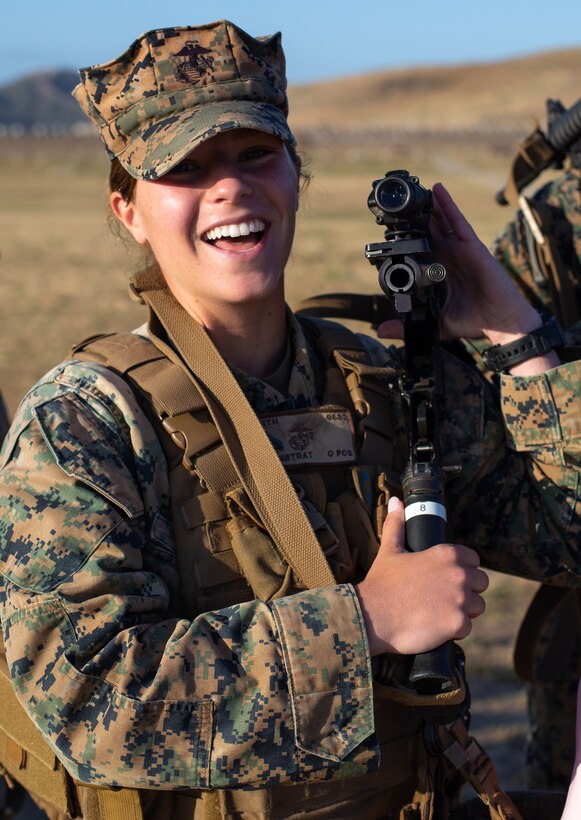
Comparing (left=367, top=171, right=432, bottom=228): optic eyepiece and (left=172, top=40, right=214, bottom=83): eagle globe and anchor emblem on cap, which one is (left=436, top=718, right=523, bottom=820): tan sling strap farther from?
(left=172, top=40, right=214, bottom=83): eagle globe and anchor emblem on cap

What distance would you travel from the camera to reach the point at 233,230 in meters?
2.38

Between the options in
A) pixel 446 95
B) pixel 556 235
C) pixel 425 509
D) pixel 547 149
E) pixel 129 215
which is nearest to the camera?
pixel 425 509

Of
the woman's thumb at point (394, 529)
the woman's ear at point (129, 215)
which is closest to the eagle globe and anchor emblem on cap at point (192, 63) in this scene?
the woman's ear at point (129, 215)

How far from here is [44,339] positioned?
1366 cm

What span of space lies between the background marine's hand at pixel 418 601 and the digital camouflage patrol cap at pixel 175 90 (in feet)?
3.32

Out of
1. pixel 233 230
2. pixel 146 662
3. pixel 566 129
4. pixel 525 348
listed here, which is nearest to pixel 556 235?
pixel 566 129

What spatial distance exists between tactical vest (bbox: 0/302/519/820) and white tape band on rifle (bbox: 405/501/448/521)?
207 mm

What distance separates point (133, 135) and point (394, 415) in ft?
3.05

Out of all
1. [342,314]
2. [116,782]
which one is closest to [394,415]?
[342,314]

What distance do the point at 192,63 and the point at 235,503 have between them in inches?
40.4

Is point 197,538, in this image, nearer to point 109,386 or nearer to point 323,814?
point 109,386

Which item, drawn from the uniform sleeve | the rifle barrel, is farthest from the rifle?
the uniform sleeve

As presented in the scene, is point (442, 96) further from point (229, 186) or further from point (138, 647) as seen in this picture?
point (138, 647)

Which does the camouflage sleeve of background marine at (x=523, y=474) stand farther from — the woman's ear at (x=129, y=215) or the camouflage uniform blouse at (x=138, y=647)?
the woman's ear at (x=129, y=215)
